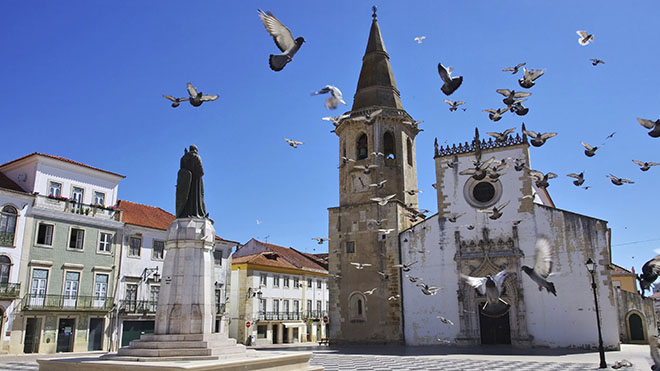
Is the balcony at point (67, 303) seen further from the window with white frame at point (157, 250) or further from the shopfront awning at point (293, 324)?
the shopfront awning at point (293, 324)

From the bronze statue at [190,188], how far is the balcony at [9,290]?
16.1 meters

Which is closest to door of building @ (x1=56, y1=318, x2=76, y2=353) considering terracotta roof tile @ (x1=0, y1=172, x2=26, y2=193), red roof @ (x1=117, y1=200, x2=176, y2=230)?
red roof @ (x1=117, y1=200, x2=176, y2=230)

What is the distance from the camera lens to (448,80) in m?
12.6

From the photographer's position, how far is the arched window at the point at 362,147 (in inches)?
1328

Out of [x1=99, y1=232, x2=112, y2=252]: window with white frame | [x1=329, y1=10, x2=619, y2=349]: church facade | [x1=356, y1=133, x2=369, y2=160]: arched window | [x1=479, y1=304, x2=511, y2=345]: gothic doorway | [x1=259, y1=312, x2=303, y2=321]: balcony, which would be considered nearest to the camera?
[x1=329, y1=10, x2=619, y2=349]: church facade

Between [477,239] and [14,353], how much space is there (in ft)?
78.8

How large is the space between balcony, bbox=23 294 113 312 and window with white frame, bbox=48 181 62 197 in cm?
547

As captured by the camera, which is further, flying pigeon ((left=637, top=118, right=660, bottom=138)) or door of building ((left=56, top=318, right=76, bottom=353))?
door of building ((left=56, top=318, right=76, bottom=353))

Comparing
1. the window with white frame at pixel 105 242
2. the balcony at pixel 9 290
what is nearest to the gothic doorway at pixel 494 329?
the window with white frame at pixel 105 242

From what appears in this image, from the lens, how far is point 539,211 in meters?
28.2

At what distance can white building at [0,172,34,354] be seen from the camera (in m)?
24.9

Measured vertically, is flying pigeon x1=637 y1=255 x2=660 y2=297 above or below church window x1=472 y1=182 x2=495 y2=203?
below

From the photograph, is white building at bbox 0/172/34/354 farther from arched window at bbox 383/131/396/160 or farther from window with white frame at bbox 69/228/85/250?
arched window at bbox 383/131/396/160

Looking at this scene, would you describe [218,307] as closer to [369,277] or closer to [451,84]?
[369,277]
